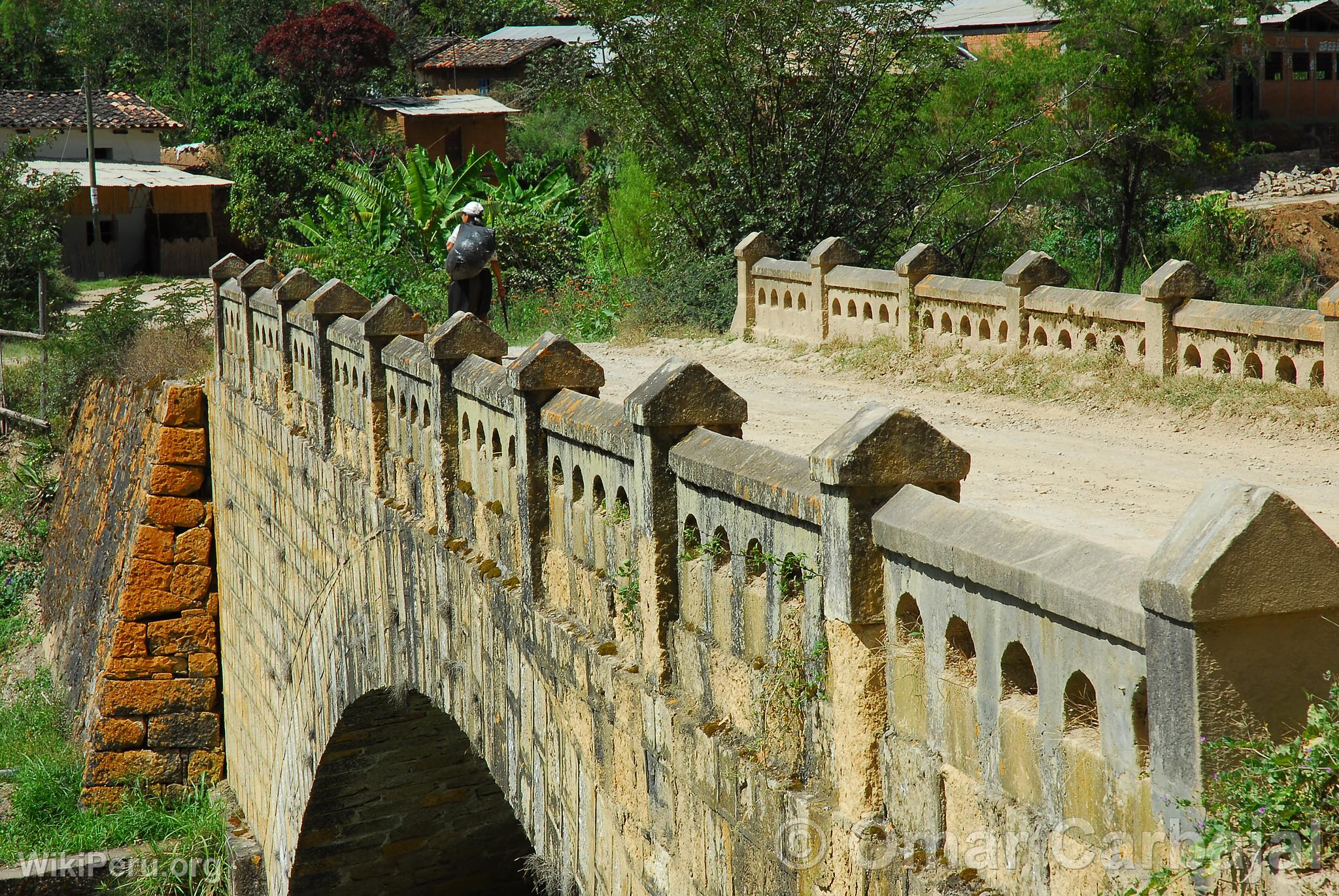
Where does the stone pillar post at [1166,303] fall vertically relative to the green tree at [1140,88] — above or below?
below

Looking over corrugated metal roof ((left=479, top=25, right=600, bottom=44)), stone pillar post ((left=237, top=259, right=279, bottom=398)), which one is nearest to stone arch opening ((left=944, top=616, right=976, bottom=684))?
stone pillar post ((left=237, top=259, right=279, bottom=398))

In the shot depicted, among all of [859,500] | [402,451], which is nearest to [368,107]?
[402,451]

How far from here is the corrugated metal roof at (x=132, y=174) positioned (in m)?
35.4

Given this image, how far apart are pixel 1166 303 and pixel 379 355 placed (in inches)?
228

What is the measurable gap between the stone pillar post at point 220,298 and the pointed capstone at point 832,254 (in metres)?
5.99

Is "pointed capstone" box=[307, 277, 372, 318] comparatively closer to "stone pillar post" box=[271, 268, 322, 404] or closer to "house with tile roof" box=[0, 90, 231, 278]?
"stone pillar post" box=[271, 268, 322, 404]

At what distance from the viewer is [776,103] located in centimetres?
1805

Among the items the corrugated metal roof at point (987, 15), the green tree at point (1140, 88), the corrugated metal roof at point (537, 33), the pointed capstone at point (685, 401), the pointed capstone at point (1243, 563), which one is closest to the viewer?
the pointed capstone at point (1243, 563)

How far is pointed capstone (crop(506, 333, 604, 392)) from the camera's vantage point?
594 centimetres

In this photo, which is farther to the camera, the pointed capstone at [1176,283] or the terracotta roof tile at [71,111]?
the terracotta roof tile at [71,111]

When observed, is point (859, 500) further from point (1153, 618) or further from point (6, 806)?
point (6, 806)

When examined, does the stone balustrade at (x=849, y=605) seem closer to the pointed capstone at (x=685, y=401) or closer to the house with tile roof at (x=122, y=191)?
the pointed capstone at (x=685, y=401)

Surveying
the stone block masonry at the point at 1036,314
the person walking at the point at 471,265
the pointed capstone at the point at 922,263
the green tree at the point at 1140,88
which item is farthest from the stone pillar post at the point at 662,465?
the green tree at the point at 1140,88

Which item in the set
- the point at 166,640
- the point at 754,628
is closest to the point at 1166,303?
the point at 754,628
